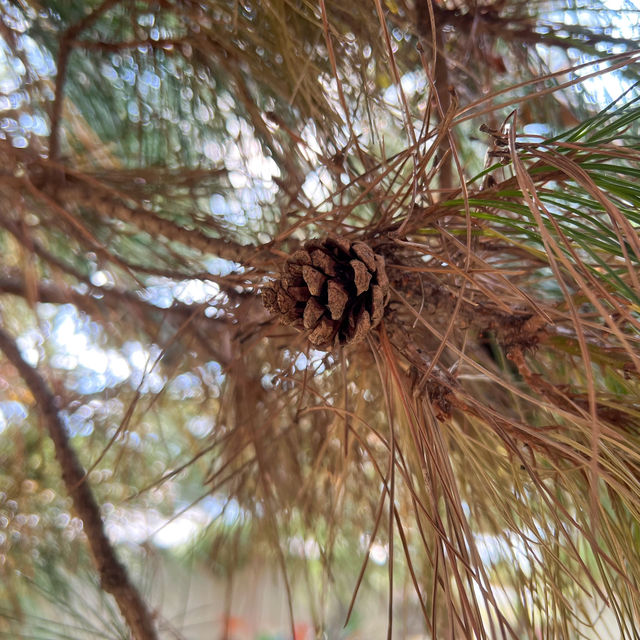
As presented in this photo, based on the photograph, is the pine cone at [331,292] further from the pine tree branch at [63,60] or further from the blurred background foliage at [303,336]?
the pine tree branch at [63,60]

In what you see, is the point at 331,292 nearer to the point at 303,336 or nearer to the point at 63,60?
the point at 303,336

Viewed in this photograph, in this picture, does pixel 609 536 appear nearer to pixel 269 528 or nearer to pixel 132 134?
pixel 269 528

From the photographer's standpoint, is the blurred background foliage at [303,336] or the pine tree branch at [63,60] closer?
the blurred background foliage at [303,336]

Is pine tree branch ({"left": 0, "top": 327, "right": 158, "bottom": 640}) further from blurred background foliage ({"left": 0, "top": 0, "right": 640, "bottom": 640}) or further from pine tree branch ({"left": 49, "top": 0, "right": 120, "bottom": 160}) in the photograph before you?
pine tree branch ({"left": 49, "top": 0, "right": 120, "bottom": 160})

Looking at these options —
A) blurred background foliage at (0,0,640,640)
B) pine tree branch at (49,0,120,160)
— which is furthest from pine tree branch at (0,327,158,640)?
pine tree branch at (49,0,120,160)

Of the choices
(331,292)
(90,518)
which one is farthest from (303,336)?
(90,518)

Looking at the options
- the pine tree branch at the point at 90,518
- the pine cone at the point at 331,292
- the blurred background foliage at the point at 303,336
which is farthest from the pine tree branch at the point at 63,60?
the pine cone at the point at 331,292

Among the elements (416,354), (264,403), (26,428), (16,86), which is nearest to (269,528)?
(264,403)
